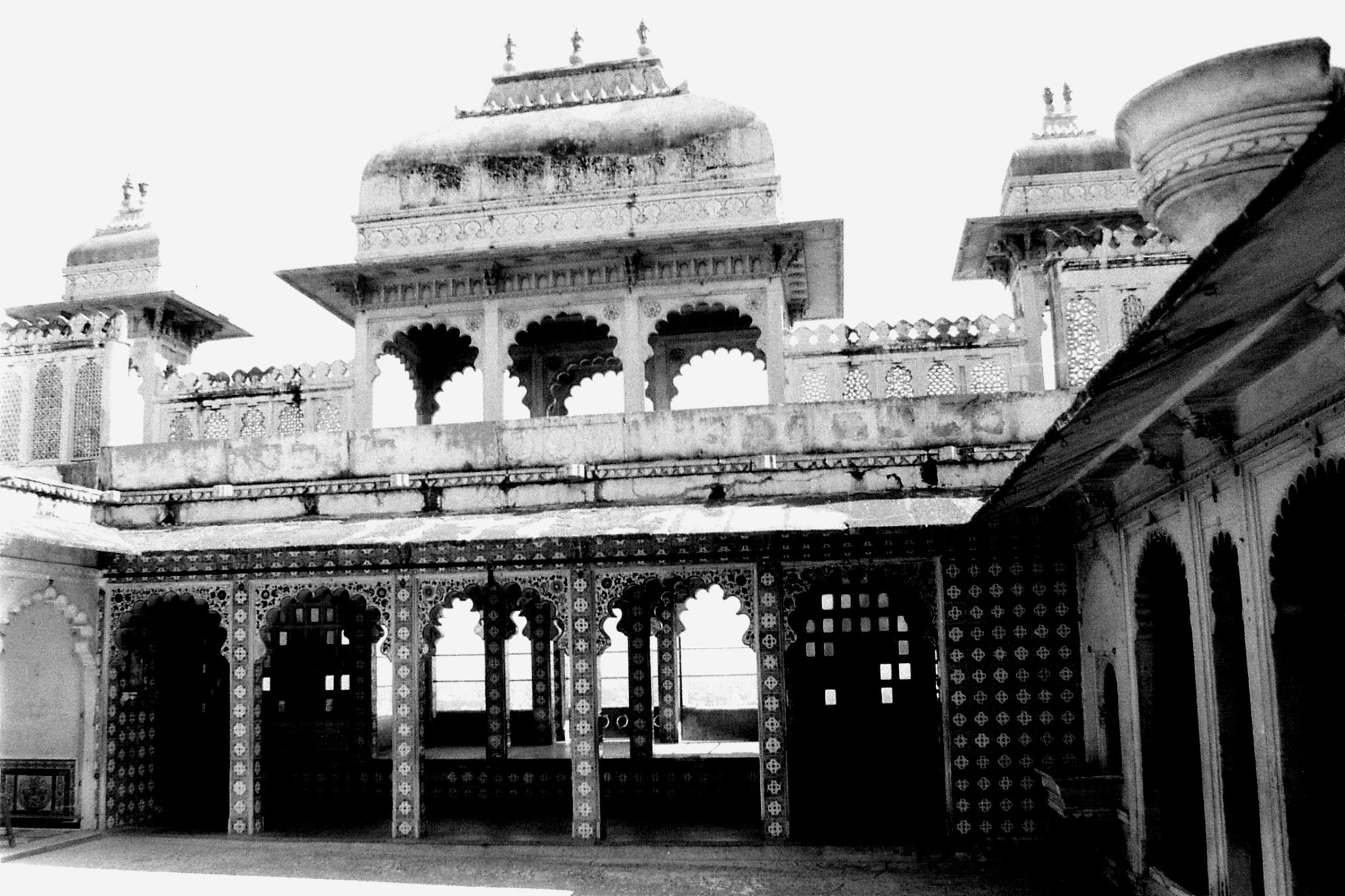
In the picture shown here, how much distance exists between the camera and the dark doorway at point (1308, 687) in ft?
16.0

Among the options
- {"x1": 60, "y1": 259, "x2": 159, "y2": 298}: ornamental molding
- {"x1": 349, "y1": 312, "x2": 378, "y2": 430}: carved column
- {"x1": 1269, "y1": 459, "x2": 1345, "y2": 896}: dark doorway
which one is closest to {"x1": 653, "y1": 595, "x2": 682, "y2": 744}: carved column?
{"x1": 349, "y1": 312, "x2": 378, "y2": 430}: carved column

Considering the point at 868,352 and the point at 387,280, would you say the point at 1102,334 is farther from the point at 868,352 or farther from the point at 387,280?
the point at 387,280

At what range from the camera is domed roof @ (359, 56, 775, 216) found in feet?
42.3

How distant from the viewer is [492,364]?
12695 mm

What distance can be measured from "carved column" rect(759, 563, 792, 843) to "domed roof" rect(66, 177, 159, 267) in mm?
12453

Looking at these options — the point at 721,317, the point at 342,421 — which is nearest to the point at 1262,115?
the point at 721,317

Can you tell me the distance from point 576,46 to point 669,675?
25.5 feet

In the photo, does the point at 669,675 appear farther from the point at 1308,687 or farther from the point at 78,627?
the point at 1308,687

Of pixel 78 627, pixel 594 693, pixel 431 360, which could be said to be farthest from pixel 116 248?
pixel 594 693

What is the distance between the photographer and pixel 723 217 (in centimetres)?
1263

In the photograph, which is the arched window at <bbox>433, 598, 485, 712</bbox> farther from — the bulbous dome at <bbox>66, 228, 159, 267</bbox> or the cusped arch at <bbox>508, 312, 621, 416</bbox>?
the bulbous dome at <bbox>66, 228, 159, 267</bbox>

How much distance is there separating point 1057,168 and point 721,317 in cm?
532

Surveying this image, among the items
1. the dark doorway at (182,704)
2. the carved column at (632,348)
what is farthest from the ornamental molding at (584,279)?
the dark doorway at (182,704)

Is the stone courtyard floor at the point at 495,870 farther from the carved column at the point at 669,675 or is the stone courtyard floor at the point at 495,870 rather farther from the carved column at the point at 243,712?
the carved column at the point at 669,675
